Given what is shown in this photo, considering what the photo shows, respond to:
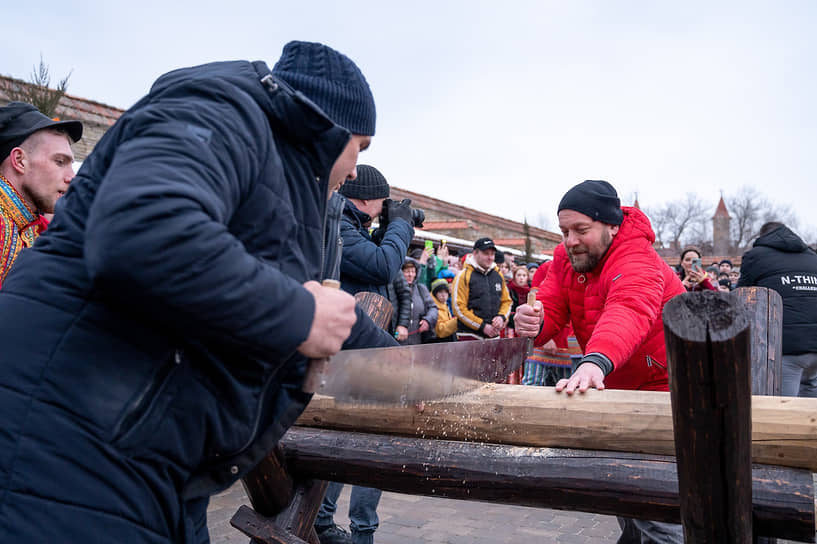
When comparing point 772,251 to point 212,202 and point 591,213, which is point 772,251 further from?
point 212,202

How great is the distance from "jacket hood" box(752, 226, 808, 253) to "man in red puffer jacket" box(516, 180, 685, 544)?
2967 millimetres

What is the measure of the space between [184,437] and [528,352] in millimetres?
2481

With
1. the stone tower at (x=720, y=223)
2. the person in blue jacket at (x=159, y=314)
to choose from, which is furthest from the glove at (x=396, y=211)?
the stone tower at (x=720, y=223)

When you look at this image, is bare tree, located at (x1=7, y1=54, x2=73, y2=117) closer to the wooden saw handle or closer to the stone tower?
the wooden saw handle

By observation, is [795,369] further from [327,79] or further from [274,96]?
[274,96]

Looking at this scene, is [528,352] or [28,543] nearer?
[28,543]

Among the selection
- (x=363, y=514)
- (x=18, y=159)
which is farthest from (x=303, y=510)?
(x=18, y=159)

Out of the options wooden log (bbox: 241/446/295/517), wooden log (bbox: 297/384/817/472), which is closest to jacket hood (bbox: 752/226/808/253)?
wooden log (bbox: 297/384/817/472)

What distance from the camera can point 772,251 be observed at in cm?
561

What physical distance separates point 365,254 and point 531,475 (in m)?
1.98

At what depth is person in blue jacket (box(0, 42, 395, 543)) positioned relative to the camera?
3.49ft

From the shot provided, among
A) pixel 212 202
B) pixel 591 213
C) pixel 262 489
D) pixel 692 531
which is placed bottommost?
pixel 262 489

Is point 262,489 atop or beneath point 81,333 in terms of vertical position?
beneath

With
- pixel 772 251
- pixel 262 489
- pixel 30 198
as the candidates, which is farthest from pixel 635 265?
pixel 772 251
